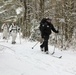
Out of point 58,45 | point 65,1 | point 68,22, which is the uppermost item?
point 65,1

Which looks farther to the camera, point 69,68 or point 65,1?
point 65,1

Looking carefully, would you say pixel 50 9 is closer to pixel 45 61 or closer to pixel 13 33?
pixel 13 33

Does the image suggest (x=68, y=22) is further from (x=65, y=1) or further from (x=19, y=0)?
(x=19, y=0)

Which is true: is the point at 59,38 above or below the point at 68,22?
below

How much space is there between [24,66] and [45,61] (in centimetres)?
173

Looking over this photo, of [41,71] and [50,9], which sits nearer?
[41,71]

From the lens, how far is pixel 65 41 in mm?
16984

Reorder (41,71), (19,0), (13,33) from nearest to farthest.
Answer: (41,71) < (13,33) < (19,0)

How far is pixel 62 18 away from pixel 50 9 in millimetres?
5936

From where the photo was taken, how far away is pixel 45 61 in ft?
35.7

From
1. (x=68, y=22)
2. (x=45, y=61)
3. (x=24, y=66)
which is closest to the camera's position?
(x=24, y=66)

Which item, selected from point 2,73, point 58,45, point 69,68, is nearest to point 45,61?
point 69,68

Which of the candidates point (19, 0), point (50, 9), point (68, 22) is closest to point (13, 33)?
point (50, 9)

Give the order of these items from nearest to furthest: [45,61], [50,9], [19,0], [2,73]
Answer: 1. [2,73]
2. [45,61]
3. [50,9]
4. [19,0]
